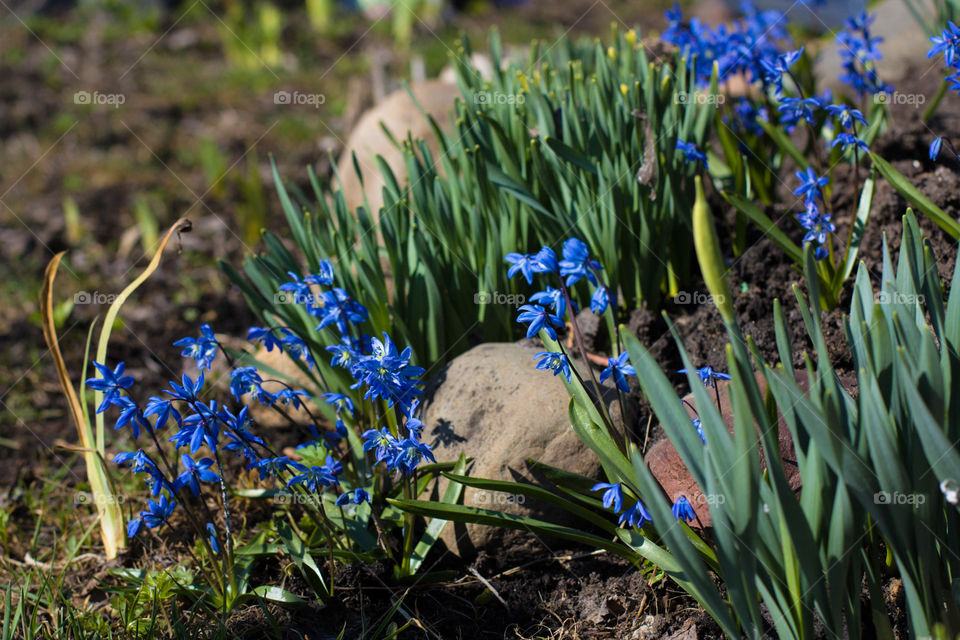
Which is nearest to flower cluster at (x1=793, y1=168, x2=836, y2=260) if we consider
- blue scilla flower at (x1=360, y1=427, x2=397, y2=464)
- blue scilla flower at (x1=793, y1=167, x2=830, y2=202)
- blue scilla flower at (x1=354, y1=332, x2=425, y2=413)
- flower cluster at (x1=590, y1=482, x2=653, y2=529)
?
blue scilla flower at (x1=793, y1=167, x2=830, y2=202)

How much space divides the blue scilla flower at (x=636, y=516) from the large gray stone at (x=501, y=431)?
279mm

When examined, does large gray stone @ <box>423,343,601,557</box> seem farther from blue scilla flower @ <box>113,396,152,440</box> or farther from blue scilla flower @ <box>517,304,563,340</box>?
blue scilla flower @ <box>113,396,152,440</box>

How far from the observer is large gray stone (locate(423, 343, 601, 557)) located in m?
2.15

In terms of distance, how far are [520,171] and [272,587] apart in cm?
157

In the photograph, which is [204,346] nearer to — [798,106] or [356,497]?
[356,497]

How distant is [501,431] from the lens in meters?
2.19

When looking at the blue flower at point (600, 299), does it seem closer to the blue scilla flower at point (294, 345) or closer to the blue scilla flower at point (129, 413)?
the blue scilla flower at point (294, 345)

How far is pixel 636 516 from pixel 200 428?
3.52 feet

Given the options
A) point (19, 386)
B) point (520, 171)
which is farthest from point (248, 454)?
point (19, 386)

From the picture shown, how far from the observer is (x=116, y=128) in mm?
5770

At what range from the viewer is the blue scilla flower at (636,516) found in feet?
5.99

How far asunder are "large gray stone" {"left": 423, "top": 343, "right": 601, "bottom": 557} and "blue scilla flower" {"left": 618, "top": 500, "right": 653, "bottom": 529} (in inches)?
11.0

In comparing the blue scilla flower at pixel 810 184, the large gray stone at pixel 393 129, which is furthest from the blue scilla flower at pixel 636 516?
the large gray stone at pixel 393 129

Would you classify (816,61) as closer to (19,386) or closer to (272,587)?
(272,587)
